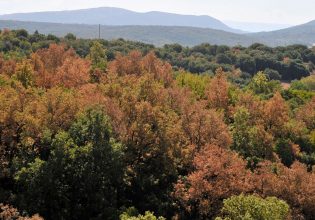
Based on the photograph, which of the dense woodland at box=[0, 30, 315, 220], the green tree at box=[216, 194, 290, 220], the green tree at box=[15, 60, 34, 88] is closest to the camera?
the green tree at box=[216, 194, 290, 220]

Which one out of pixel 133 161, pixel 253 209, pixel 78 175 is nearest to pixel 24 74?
pixel 133 161

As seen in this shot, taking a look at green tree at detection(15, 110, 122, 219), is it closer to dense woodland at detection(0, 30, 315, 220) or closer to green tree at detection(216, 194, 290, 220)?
dense woodland at detection(0, 30, 315, 220)

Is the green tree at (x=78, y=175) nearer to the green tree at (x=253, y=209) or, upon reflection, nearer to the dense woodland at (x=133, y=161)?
the dense woodland at (x=133, y=161)

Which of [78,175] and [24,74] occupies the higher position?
[24,74]

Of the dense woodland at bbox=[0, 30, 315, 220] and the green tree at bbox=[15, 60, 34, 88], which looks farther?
the green tree at bbox=[15, 60, 34, 88]

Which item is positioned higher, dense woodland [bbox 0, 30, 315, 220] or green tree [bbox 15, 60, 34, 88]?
green tree [bbox 15, 60, 34, 88]

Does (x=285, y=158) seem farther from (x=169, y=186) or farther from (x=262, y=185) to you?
(x=169, y=186)

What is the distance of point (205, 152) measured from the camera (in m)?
47.2

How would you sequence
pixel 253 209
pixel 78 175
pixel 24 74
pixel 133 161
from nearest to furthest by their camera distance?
pixel 253 209
pixel 78 175
pixel 133 161
pixel 24 74

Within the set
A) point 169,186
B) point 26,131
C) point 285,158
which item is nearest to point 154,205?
point 169,186

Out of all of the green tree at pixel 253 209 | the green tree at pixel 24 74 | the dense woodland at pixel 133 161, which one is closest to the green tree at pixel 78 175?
the dense woodland at pixel 133 161

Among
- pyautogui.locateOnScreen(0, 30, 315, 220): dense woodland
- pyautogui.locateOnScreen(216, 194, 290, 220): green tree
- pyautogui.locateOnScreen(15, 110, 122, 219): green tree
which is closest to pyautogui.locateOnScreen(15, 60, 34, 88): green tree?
pyautogui.locateOnScreen(0, 30, 315, 220): dense woodland

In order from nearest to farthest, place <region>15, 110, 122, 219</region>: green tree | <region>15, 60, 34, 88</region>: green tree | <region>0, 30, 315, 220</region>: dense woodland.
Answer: <region>15, 110, 122, 219</region>: green tree → <region>0, 30, 315, 220</region>: dense woodland → <region>15, 60, 34, 88</region>: green tree

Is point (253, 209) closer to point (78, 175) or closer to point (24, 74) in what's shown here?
point (78, 175)
